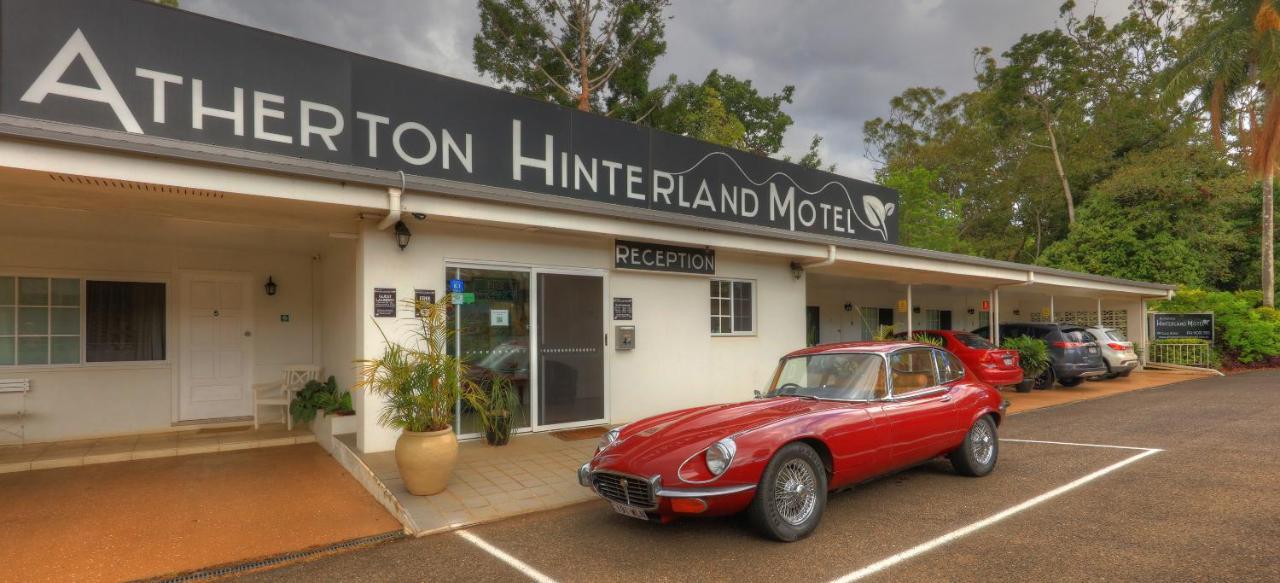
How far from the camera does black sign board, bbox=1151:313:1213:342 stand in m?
18.2

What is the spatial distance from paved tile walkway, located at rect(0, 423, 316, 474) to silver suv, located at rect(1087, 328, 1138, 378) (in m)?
16.4

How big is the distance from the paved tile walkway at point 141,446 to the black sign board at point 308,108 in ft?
11.0

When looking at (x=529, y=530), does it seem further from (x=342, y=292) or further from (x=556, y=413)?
(x=342, y=292)

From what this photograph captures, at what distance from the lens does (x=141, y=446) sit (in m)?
6.88

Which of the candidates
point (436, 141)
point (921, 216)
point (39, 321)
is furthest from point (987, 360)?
point (921, 216)

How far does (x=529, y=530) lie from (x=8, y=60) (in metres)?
5.96

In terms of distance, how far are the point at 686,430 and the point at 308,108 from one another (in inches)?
217

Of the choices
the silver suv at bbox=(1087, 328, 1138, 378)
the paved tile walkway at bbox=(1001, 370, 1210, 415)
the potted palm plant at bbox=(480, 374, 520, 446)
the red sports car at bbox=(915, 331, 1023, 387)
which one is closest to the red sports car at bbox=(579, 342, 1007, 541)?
the potted palm plant at bbox=(480, 374, 520, 446)

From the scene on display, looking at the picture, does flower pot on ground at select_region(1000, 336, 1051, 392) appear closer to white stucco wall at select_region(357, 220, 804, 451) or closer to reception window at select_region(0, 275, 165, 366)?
white stucco wall at select_region(357, 220, 804, 451)

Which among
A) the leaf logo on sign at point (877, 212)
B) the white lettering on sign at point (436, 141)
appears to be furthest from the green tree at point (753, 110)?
the white lettering on sign at point (436, 141)

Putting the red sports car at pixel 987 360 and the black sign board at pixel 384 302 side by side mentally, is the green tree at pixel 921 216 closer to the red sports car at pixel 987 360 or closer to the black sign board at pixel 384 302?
the red sports car at pixel 987 360

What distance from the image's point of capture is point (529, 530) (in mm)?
4566

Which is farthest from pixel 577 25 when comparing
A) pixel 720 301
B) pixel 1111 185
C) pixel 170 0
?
pixel 1111 185

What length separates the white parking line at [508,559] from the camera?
3717 millimetres
